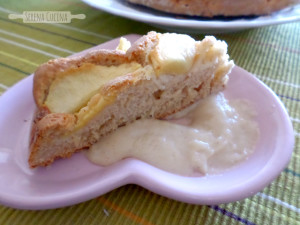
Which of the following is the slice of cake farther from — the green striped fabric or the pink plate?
the green striped fabric

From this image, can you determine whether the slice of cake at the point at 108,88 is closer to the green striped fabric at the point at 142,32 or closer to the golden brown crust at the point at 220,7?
the green striped fabric at the point at 142,32

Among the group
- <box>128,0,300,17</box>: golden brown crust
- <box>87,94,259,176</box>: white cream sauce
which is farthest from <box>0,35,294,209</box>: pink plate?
<box>128,0,300,17</box>: golden brown crust

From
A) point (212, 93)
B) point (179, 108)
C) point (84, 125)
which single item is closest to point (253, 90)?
point (212, 93)

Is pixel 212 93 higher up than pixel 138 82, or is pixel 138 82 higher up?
pixel 138 82

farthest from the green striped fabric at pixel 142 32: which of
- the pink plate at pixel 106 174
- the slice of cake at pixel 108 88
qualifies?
the slice of cake at pixel 108 88

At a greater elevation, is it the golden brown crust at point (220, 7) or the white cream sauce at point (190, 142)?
the golden brown crust at point (220, 7)

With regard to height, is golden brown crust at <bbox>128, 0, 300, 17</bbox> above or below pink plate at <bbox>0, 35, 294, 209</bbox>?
above

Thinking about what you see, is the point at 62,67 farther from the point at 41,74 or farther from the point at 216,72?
the point at 216,72
